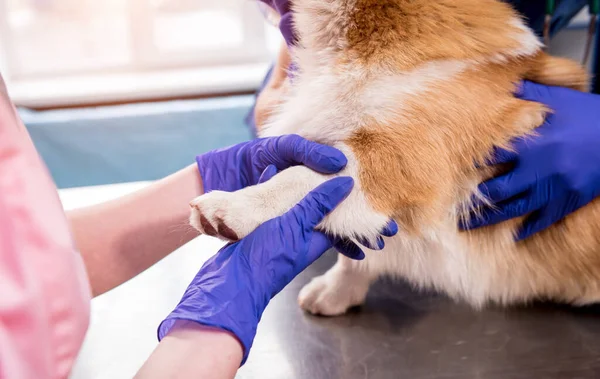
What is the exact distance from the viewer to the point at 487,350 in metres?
0.90

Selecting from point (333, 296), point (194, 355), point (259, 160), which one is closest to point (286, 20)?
point (259, 160)

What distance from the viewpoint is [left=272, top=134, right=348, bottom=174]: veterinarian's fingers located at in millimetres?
793

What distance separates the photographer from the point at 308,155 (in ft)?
2.70

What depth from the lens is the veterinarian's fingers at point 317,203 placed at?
0.78 meters

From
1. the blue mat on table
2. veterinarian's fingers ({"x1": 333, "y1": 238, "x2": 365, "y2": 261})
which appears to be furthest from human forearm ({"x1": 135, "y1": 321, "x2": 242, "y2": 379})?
the blue mat on table

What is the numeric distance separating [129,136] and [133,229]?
133cm

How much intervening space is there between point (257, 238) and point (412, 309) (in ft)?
1.39

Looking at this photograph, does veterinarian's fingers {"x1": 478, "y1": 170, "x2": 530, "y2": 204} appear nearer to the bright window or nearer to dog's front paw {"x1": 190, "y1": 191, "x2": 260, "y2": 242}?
dog's front paw {"x1": 190, "y1": 191, "x2": 260, "y2": 242}

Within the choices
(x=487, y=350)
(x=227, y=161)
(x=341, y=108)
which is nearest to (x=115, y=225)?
(x=227, y=161)

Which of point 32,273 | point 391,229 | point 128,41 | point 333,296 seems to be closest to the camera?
point 32,273

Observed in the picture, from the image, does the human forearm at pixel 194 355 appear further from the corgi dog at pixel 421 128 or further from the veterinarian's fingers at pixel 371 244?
the veterinarian's fingers at pixel 371 244

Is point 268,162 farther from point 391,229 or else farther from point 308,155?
point 391,229

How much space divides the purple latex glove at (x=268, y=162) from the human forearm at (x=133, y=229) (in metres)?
0.05

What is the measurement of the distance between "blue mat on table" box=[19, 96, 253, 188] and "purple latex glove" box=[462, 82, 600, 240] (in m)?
1.47
